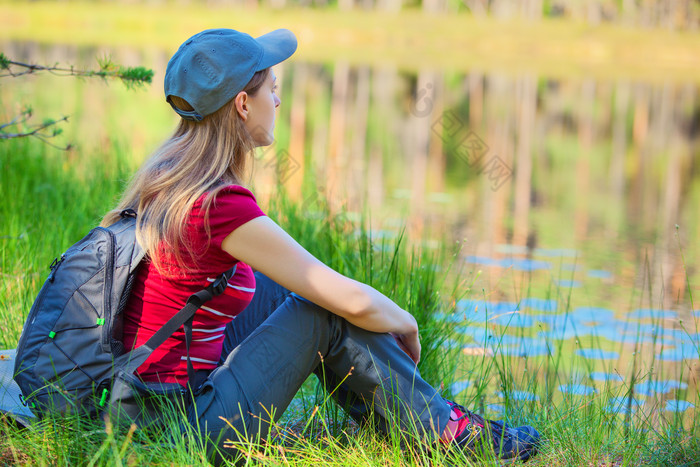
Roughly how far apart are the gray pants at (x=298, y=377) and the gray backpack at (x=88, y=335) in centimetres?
13

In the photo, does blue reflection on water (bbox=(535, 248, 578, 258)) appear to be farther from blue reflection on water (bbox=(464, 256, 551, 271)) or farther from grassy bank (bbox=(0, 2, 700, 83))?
grassy bank (bbox=(0, 2, 700, 83))

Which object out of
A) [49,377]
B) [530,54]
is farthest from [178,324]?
[530,54]

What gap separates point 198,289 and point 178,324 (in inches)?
4.2

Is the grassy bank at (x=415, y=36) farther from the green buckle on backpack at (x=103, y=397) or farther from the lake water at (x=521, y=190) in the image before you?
the green buckle on backpack at (x=103, y=397)

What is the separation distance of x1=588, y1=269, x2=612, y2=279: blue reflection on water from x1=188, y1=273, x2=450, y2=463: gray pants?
3171 mm

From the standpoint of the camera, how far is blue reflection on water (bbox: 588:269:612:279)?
4.82m

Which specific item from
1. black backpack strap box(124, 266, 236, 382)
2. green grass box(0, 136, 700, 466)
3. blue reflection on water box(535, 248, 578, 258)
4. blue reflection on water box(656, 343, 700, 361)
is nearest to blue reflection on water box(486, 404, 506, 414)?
green grass box(0, 136, 700, 466)

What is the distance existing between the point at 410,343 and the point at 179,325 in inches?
25.2

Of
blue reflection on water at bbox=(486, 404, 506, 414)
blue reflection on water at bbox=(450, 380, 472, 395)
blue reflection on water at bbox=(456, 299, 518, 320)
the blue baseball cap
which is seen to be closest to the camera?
the blue baseball cap

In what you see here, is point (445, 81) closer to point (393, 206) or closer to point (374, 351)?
point (393, 206)

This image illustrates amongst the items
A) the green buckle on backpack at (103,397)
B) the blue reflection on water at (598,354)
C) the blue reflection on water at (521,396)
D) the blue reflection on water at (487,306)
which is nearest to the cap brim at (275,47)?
the green buckle on backpack at (103,397)

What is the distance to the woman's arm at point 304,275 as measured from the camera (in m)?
1.74

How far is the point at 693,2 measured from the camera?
158 ft

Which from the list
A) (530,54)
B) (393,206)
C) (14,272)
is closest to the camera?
(14,272)
